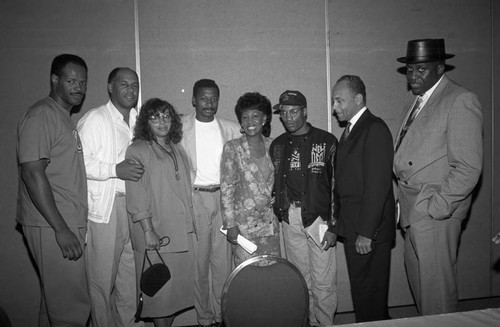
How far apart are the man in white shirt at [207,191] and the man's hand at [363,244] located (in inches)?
48.0

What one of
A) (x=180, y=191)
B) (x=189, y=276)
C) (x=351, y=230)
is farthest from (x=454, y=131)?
(x=189, y=276)

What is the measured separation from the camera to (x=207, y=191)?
3.39 m

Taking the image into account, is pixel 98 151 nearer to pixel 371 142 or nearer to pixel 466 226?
pixel 371 142

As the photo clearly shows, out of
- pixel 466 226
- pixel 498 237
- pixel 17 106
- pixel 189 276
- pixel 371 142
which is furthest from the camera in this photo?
pixel 466 226

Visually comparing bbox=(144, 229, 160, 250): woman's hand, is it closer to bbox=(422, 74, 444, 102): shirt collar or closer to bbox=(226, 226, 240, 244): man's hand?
bbox=(226, 226, 240, 244): man's hand

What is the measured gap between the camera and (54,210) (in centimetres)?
251

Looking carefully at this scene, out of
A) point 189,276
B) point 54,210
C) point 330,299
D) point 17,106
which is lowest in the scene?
point 330,299

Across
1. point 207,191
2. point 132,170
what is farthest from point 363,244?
point 132,170

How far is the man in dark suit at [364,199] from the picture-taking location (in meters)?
2.62

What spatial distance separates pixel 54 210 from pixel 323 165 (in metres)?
1.92

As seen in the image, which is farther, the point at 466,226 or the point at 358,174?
the point at 466,226

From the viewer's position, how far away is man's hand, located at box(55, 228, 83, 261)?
8.31 feet

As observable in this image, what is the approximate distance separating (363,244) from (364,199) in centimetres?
31

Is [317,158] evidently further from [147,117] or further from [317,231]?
[147,117]
